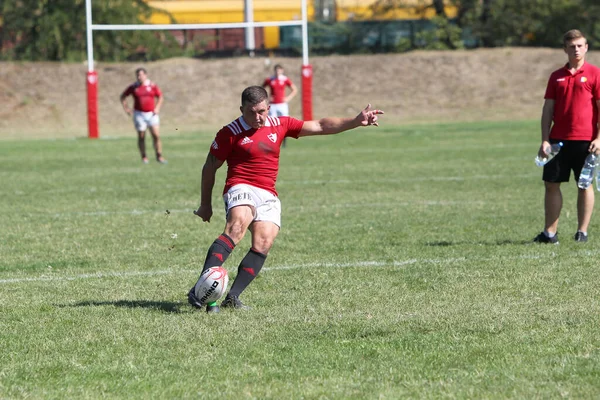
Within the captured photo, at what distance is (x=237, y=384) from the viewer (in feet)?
16.5

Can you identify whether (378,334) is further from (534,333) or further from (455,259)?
(455,259)

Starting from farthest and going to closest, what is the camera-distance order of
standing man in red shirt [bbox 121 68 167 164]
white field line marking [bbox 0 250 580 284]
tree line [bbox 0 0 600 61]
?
1. tree line [bbox 0 0 600 61]
2. standing man in red shirt [bbox 121 68 167 164]
3. white field line marking [bbox 0 250 580 284]

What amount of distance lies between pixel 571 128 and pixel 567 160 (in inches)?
12.4

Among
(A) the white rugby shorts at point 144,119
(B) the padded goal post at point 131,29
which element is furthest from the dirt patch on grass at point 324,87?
(A) the white rugby shorts at point 144,119

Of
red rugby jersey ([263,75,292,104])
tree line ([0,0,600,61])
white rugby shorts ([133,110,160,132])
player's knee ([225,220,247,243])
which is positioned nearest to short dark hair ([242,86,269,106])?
player's knee ([225,220,247,243])

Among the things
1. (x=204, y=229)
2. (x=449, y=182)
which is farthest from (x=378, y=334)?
(x=449, y=182)

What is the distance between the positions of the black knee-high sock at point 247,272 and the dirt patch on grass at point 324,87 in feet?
95.9

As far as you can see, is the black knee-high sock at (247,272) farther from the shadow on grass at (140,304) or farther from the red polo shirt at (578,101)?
the red polo shirt at (578,101)

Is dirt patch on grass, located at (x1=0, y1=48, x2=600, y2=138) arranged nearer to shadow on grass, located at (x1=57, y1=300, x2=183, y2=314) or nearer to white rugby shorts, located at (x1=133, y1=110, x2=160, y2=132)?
white rugby shorts, located at (x1=133, y1=110, x2=160, y2=132)

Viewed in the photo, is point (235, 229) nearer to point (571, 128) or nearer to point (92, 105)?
point (571, 128)

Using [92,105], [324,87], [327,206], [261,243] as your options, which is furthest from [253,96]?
[324,87]

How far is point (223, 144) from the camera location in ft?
22.9

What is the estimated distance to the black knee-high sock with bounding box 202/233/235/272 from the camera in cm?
677

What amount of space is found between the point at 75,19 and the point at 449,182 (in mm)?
29238
